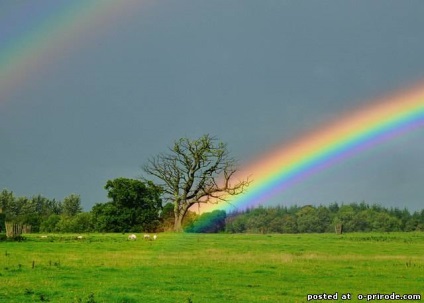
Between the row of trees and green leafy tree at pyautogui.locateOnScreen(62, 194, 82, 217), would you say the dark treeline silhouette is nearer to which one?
the row of trees

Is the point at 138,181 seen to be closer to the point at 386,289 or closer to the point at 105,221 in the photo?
the point at 105,221

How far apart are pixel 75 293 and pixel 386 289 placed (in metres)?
10.8

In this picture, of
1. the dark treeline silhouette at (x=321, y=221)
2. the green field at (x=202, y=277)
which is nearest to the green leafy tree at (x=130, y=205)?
the dark treeline silhouette at (x=321, y=221)

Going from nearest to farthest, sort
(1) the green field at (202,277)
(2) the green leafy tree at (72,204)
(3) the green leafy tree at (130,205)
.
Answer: (1) the green field at (202,277), (3) the green leafy tree at (130,205), (2) the green leafy tree at (72,204)

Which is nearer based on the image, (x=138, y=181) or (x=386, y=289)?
(x=386, y=289)

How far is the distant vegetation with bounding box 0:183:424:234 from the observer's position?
85425mm

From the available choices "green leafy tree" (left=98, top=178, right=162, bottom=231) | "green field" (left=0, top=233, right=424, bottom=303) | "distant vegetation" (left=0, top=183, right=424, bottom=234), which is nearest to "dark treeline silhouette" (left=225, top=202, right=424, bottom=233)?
"distant vegetation" (left=0, top=183, right=424, bottom=234)

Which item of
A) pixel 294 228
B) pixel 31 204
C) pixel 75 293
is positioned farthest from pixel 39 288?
pixel 31 204

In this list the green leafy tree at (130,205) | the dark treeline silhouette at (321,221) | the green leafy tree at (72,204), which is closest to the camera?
the green leafy tree at (130,205)

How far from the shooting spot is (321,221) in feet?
391

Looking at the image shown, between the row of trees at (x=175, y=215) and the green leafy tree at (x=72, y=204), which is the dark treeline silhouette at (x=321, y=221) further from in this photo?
the green leafy tree at (x=72, y=204)

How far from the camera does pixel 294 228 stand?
12106 cm

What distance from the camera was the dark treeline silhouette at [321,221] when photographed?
110 meters

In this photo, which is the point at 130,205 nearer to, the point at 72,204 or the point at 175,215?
the point at 175,215
